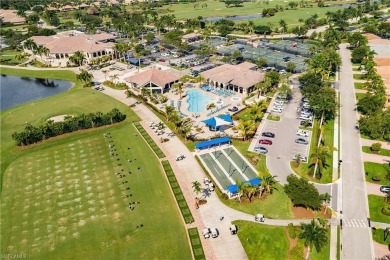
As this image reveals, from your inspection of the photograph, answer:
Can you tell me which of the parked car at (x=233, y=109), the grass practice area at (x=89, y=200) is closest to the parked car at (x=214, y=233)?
the grass practice area at (x=89, y=200)

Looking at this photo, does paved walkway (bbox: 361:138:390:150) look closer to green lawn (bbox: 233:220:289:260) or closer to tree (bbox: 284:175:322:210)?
tree (bbox: 284:175:322:210)

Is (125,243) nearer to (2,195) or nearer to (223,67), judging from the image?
(2,195)

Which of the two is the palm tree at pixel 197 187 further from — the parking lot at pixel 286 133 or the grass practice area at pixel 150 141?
the parking lot at pixel 286 133

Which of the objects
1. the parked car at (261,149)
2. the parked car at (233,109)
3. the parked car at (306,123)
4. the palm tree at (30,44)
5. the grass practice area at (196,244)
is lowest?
the grass practice area at (196,244)

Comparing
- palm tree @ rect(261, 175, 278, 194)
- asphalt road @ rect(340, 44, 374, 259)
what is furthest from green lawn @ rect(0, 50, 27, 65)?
asphalt road @ rect(340, 44, 374, 259)

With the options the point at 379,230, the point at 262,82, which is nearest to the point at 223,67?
the point at 262,82

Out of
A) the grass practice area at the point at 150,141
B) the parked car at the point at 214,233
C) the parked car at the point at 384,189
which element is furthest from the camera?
the grass practice area at the point at 150,141
